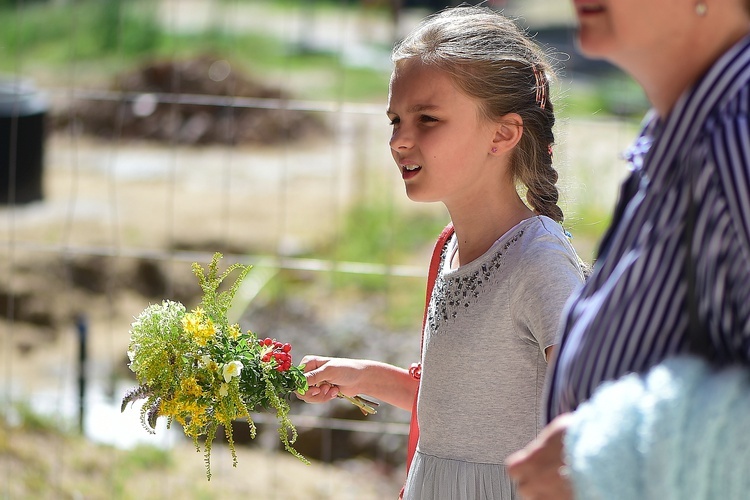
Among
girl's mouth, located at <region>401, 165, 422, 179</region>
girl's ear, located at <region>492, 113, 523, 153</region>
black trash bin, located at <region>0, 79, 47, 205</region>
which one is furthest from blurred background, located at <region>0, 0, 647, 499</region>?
girl's mouth, located at <region>401, 165, 422, 179</region>

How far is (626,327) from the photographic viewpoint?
3.44 feet

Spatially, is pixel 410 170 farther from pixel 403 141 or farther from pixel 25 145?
pixel 25 145

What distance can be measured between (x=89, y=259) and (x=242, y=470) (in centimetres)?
337

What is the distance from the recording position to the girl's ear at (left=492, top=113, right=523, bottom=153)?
1.82m

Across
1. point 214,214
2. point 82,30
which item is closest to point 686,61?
point 214,214

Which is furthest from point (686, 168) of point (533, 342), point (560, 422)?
point (533, 342)

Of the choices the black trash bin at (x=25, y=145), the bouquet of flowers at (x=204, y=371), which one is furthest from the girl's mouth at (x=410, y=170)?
the black trash bin at (x=25, y=145)

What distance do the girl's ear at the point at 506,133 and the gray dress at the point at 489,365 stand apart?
149mm

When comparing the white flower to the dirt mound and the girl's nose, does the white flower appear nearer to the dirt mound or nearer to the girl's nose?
the girl's nose

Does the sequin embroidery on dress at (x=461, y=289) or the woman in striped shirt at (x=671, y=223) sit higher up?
the woman in striped shirt at (x=671, y=223)

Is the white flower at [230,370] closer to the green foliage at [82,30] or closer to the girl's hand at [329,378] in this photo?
the girl's hand at [329,378]

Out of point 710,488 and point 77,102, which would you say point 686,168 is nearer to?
point 710,488

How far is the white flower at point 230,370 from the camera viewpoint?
1705 millimetres

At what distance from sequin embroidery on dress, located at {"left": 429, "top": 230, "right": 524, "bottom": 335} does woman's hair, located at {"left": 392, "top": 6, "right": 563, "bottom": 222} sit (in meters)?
0.20
